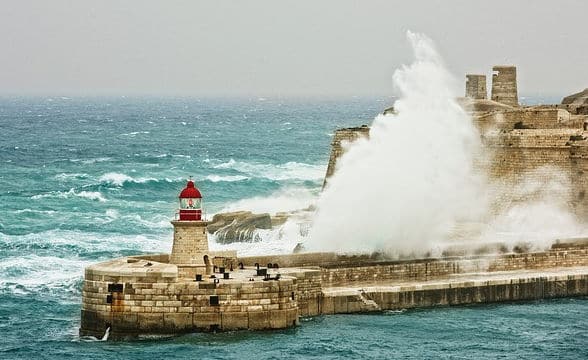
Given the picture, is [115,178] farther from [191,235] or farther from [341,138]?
[191,235]

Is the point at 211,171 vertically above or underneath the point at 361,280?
above

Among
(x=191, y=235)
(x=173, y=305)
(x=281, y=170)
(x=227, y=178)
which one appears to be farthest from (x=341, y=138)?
(x=281, y=170)

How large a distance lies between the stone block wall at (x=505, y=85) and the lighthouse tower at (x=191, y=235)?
24.6m

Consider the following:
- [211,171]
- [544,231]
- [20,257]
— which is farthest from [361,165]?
[211,171]

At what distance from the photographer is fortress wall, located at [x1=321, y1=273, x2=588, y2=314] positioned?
2936 centimetres

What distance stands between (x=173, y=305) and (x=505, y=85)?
26.2 metres

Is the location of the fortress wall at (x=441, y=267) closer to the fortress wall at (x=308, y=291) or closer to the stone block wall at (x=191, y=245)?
the fortress wall at (x=308, y=291)

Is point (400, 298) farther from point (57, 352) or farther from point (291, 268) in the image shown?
point (57, 352)

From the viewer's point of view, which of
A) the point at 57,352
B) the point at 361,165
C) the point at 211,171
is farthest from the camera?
the point at 211,171

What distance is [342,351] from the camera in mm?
26156

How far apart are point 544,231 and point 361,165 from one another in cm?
520

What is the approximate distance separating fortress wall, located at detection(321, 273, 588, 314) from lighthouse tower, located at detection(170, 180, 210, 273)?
124 inches

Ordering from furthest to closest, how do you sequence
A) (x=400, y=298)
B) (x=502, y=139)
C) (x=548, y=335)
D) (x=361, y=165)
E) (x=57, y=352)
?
(x=502, y=139), (x=361, y=165), (x=400, y=298), (x=548, y=335), (x=57, y=352)

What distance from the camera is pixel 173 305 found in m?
26.4
